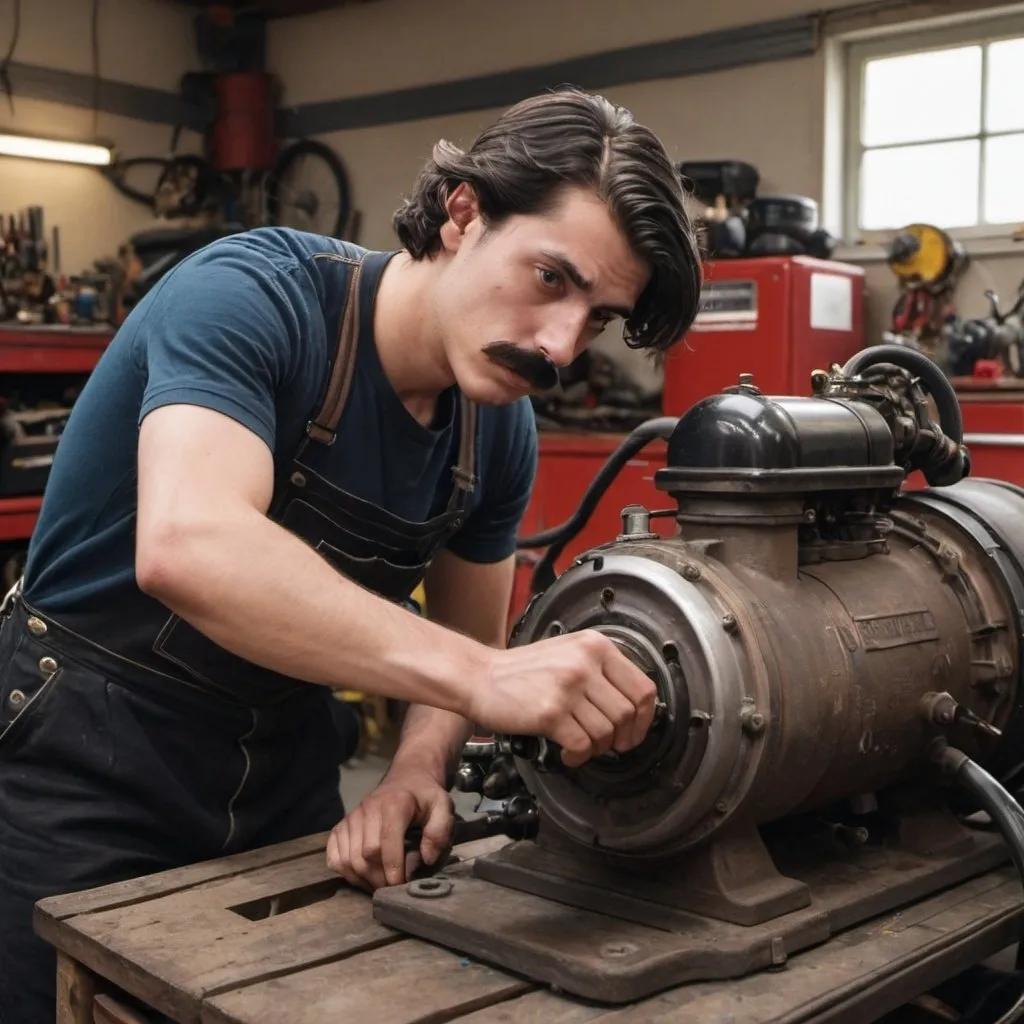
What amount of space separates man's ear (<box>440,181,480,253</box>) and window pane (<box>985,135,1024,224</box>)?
3.05 metres

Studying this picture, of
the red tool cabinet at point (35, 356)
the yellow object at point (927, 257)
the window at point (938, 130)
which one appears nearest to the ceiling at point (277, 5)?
the red tool cabinet at point (35, 356)

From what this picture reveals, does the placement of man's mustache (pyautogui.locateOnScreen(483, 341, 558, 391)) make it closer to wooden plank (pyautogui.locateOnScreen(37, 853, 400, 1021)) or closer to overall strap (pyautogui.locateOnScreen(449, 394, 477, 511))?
overall strap (pyautogui.locateOnScreen(449, 394, 477, 511))

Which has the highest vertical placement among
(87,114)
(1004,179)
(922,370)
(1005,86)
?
(87,114)

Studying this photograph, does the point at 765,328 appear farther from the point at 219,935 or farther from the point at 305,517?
the point at 219,935

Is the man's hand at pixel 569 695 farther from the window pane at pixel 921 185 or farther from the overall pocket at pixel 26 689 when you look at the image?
the window pane at pixel 921 185

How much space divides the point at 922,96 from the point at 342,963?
147 inches

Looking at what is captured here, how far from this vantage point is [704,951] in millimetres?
973

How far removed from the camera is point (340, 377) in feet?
4.18

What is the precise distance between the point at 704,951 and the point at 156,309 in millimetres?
739

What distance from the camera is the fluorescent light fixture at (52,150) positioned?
504 centimetres

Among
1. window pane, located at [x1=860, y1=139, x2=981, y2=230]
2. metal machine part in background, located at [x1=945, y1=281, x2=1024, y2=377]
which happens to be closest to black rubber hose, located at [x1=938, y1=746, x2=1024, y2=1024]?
metal machine part in background, located at [x1=945, y1=281, x2=1024, y2=377]

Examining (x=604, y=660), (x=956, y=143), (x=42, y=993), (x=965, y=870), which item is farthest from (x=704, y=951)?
(x=956, y=143)

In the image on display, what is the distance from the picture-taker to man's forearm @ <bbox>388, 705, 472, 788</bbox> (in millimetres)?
1354

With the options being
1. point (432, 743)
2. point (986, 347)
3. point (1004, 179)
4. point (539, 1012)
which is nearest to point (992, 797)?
point (539, 1012)
